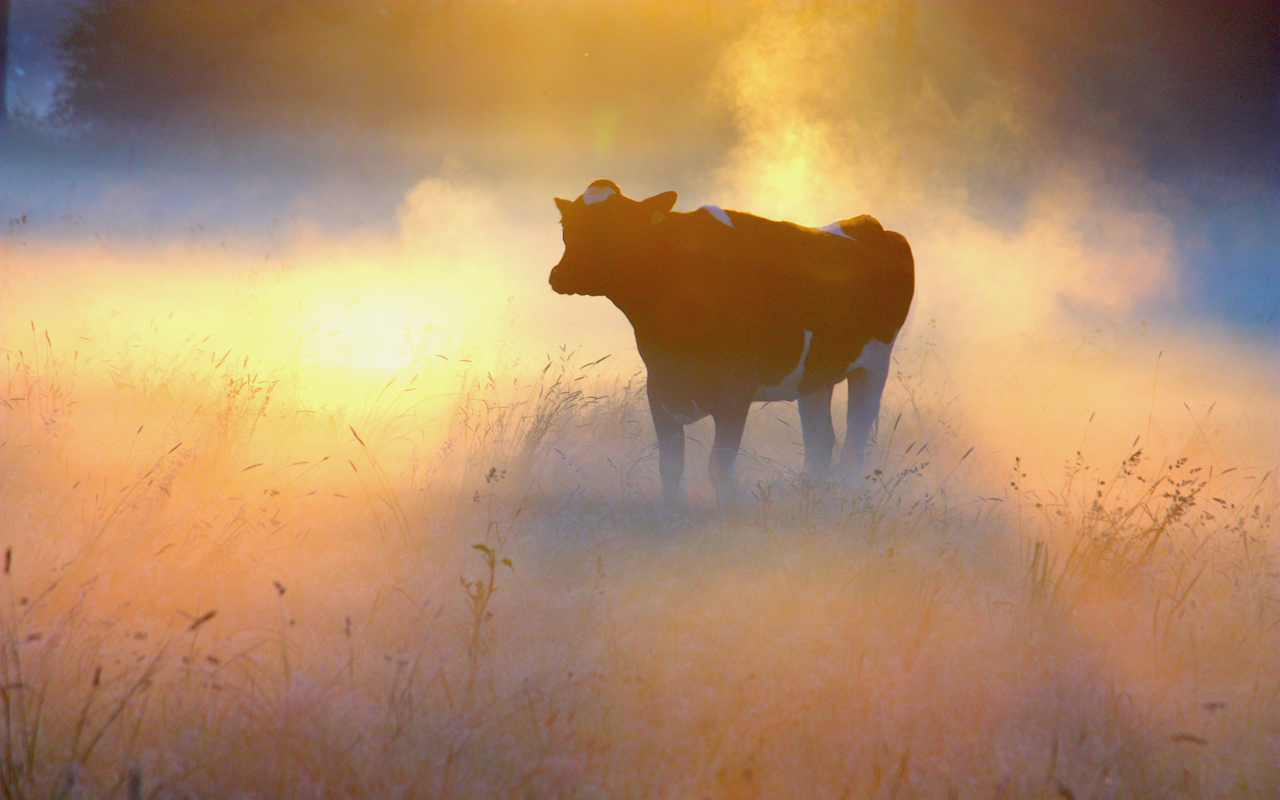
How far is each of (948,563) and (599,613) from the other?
157 centimetres

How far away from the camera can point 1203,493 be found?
4113 mm

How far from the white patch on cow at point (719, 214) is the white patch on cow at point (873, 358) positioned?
4.21ft

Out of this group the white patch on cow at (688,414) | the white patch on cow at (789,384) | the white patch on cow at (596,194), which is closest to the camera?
the white patch on cow at (596,194)

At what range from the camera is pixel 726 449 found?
372 cm

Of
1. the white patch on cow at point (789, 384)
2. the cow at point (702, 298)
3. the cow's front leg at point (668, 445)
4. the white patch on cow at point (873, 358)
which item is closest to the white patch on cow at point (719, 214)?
the cow at point (702, 298)

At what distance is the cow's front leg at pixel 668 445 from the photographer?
3.77 meters

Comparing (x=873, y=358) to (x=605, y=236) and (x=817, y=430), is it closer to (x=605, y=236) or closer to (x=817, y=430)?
(x=817, y=430)

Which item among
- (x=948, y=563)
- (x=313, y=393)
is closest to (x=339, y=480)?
(x=313, y=393)

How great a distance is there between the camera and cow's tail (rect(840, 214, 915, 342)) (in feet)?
14.9

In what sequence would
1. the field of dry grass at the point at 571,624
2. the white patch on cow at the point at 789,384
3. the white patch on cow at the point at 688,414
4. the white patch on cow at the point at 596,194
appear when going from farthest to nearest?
the white patch on cow at the point at 789,384
the white patch on cow at the point at 688,414
the white patch on cow at the point at 596,194
the field of dry grass at the point at 571,624

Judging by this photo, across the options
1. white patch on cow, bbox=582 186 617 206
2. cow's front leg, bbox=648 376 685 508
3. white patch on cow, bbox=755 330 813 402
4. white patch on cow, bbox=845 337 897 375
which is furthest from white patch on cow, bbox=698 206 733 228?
white patch on cow, bbox=845 337 897 375

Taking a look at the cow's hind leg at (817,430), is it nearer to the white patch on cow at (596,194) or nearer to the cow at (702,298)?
the cow at (702,298)

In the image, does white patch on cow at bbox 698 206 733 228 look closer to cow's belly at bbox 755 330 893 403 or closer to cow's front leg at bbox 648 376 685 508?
cow's belly at bbox 755 330 893 403

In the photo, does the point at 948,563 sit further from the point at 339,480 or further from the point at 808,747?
the point at 339,480
